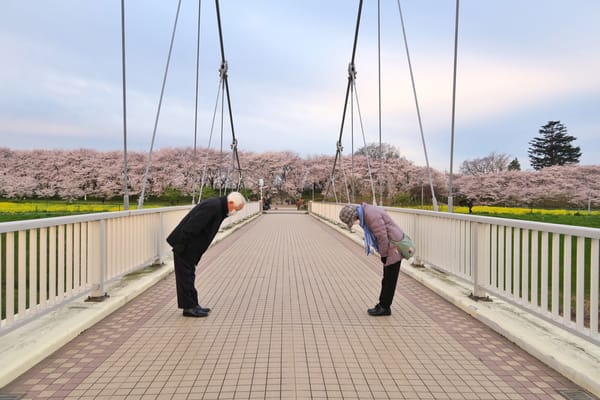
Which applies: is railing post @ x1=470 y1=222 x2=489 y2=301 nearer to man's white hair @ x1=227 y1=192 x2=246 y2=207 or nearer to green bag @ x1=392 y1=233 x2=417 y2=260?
green bag @ x1=392 y1=233 x2=417 y2=260

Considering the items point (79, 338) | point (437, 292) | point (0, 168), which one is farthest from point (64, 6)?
point (0, 168)

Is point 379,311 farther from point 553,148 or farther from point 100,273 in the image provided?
point 553,148

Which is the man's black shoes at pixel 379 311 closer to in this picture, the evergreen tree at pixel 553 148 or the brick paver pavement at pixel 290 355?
the brick paver pavement at pixel 290 355

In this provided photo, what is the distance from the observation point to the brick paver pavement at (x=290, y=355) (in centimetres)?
271

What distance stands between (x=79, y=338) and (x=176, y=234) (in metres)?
1.20

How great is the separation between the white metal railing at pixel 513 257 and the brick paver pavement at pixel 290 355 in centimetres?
40

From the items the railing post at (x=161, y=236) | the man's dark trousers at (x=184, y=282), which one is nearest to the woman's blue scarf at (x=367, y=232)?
the man's dark trousers at (x=184, y=282)

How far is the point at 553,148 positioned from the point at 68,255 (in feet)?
230

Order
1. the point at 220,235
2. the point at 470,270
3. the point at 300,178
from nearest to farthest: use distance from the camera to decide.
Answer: the point at 470,270, the point at 220,235, the point at 300,178

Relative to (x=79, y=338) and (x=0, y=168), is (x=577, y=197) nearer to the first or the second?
(x=79, y=338)

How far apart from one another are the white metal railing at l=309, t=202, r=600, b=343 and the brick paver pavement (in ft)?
1.33

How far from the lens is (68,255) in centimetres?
400

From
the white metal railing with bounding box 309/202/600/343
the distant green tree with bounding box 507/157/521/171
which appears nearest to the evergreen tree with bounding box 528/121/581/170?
the distant green tree with bounding box 507/157/521/171

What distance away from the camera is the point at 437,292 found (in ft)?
17.7
